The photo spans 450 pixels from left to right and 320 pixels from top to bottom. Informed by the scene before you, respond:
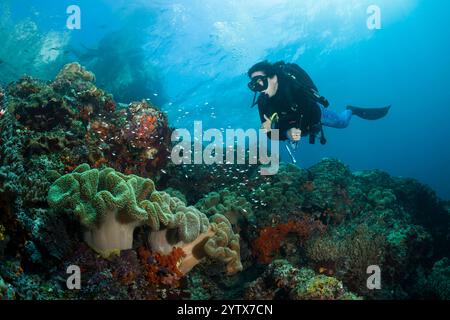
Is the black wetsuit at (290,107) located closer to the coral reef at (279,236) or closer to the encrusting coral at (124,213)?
the coral reef at (279,236)

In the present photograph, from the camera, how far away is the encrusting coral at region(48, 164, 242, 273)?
159 inches

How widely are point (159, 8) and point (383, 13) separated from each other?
2717 cm

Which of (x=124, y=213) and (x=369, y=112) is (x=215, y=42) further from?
(x=124, y=213)

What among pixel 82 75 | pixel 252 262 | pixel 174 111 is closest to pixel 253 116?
pixel 174 111

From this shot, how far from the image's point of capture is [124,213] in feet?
13.7

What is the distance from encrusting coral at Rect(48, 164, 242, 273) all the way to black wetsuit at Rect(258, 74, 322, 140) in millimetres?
3602

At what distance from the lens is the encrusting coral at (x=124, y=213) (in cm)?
404

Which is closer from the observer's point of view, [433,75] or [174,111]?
[174,111]

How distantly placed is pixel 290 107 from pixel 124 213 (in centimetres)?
479

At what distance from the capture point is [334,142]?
11150 cm

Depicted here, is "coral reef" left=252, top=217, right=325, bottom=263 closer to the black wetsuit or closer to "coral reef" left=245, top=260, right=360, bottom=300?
"coral reef" left=245, top=260, right=360, bottom=300

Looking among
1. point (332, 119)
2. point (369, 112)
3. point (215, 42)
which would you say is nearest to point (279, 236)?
point (332, 119)

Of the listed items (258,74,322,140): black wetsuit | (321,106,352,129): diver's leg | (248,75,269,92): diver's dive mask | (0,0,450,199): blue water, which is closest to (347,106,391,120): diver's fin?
(321,106,352,129): diver's leg
